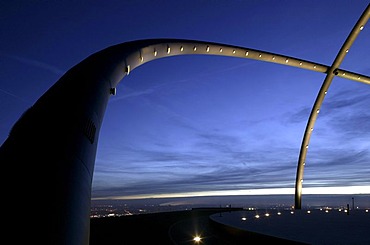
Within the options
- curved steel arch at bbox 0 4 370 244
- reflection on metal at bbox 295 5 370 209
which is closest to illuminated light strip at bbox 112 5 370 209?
reflection on metal at bbox 295 5 370 209

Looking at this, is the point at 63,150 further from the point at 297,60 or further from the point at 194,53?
the point at 297,60

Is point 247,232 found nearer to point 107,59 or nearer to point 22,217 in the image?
point 107,59

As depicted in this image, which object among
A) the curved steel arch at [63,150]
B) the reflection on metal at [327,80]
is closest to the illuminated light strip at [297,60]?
the reflection on metal at [327,80]

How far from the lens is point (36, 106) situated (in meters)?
5.50

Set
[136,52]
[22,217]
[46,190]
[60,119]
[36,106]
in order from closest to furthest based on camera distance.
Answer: [22,217]
[46,190]
[60,119]
[36,106]
[136,52]

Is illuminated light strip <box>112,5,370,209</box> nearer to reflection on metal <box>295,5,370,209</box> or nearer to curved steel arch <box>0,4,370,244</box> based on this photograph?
reflection on metal <box>295,5,370,209</box>

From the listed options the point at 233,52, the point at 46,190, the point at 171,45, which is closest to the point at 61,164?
the point at 46,190

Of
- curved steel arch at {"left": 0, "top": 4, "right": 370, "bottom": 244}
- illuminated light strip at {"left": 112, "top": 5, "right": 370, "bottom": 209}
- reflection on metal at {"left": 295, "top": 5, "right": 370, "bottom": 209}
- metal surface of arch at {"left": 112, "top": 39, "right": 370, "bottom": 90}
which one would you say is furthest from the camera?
reflection on metal at {"left": 295, "top": 5, "right": 370, "bottom": 209}

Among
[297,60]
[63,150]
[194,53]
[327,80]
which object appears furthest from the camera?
[327,80]

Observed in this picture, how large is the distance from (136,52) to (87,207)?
8568 mm

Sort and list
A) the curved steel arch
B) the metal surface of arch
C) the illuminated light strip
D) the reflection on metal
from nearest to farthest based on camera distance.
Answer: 1. the curved steel arch
2. the metal surface of arch
3. the illuminated light strip
4. the reflection on metal

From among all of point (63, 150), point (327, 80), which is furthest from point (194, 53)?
point (327, 80)

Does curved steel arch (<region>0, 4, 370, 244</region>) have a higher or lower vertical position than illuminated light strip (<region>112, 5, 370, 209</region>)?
lower

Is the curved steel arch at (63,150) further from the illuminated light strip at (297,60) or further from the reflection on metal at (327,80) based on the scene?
the reflection on metal at (327,80)
